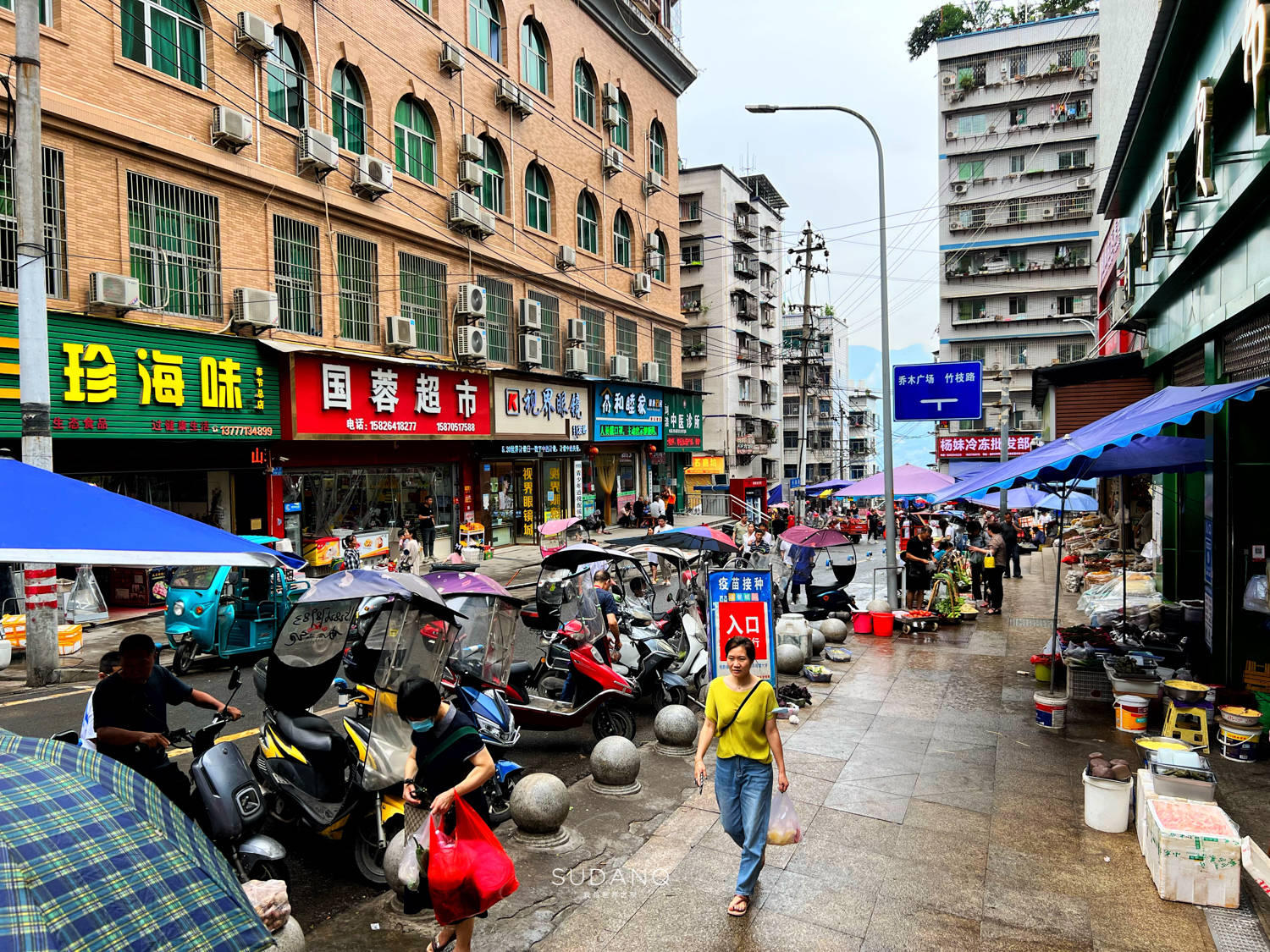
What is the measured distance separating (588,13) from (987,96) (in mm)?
34931

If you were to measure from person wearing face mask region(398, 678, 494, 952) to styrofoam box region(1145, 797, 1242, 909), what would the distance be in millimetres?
4282

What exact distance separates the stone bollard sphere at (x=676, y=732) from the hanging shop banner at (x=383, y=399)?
14618mm

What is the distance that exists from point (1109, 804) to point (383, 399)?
2001 centimetres

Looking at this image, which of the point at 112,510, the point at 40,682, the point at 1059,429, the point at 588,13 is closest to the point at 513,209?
the point at 588,13

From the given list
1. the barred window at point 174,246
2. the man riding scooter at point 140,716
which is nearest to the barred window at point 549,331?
the barred window at point 174,246

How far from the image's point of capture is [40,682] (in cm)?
1143

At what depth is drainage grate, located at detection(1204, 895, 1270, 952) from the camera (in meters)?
4.78

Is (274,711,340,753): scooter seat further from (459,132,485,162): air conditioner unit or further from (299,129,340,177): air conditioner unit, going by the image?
(459,132,485,162): air conditioner unit

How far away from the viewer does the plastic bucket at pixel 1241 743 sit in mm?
7582

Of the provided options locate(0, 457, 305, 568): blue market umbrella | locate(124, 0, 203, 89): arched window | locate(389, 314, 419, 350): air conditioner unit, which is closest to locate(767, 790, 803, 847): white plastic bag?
locate(0, 457, 305, 568): blue market umbrella

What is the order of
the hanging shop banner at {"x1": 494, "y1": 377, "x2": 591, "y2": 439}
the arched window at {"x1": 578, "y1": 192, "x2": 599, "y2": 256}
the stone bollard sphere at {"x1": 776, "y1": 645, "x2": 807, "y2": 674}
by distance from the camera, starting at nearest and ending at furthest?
1. the stone bollard sphere at {"x1": 776, "y1": 645, "x2": 807, "y2": 674}
2. the hanging shop banner at {"x1": 494, "y1": 377, "x2": 591, "y2": 439}
3. the arched window at {"x1": 578, "y1": 192, "x2": 599, "y2": 256}

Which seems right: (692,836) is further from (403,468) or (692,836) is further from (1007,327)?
(1007,327)

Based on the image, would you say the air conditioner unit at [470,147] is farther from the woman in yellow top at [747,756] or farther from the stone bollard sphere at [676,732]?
the woman in yellow top at [747,756]

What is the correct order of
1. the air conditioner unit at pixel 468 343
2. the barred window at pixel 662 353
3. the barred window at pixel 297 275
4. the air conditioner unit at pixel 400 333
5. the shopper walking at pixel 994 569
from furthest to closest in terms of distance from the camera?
the barred window at pixel 662 353
the air conditioner unit at pixel 468 343
the air conditioner unit at pixel 400 333
the barred window at pixel 297 275
the shopper walking at pixel 994 569
